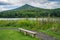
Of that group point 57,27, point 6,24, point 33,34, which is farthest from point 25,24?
point 33,34

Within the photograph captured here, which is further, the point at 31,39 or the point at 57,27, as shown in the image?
the point at 57,27

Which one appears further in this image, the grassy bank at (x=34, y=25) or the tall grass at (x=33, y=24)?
the tall grass at (x=33, y=24)

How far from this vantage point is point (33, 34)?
19.5m

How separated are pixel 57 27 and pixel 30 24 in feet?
33.9

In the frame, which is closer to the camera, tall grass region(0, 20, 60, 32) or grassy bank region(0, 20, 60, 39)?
grassy bank region(0, 20, 60, 39)

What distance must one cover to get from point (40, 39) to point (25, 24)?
17583 mm

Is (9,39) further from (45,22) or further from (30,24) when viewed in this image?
(30,24)

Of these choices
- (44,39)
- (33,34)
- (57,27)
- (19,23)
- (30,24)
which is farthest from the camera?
(19,23)

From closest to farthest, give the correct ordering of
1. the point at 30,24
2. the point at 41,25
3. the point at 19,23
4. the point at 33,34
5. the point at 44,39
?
the point at 44,39, the point at 33,34, the point at 41,25, the point at 30,24, the point at 19,23

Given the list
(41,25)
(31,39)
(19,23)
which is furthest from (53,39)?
(19,23)

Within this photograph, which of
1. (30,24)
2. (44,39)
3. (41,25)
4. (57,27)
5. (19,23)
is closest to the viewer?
(44,39)

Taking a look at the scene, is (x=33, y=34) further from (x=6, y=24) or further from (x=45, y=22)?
(x=6, y=24)

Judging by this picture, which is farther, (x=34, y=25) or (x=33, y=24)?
(x=33, y=24)

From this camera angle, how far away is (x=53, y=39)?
18.2m
